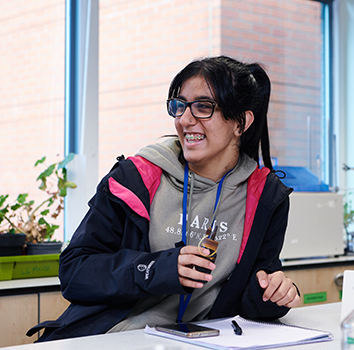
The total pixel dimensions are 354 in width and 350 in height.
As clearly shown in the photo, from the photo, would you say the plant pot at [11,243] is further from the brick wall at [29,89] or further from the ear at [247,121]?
the ear at [247,121]

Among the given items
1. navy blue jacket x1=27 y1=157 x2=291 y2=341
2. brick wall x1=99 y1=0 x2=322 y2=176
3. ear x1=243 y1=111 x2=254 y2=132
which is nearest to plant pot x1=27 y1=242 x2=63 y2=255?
brick wall x1=99 y1=0 x2=322 y2=176

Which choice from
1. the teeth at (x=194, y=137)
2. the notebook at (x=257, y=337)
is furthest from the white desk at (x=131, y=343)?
the teeth at (x=194, y=137)

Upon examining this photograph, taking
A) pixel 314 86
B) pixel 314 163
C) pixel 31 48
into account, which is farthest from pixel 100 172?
pixel 314 86

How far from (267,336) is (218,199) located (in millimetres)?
503

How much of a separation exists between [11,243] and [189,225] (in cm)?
105

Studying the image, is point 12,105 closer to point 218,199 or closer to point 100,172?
point 100,172

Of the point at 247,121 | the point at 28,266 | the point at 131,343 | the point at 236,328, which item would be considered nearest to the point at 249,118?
the point at 247,121

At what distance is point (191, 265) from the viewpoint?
113cm

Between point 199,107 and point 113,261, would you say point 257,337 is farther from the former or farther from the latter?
point 199,107

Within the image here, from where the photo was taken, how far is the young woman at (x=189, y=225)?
1247mm

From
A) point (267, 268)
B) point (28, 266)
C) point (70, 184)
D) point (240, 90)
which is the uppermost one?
point (240, 90)

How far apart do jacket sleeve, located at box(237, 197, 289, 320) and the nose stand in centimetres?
38

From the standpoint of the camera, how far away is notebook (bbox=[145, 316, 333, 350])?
3.18ft

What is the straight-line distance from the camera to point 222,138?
1.52 m
